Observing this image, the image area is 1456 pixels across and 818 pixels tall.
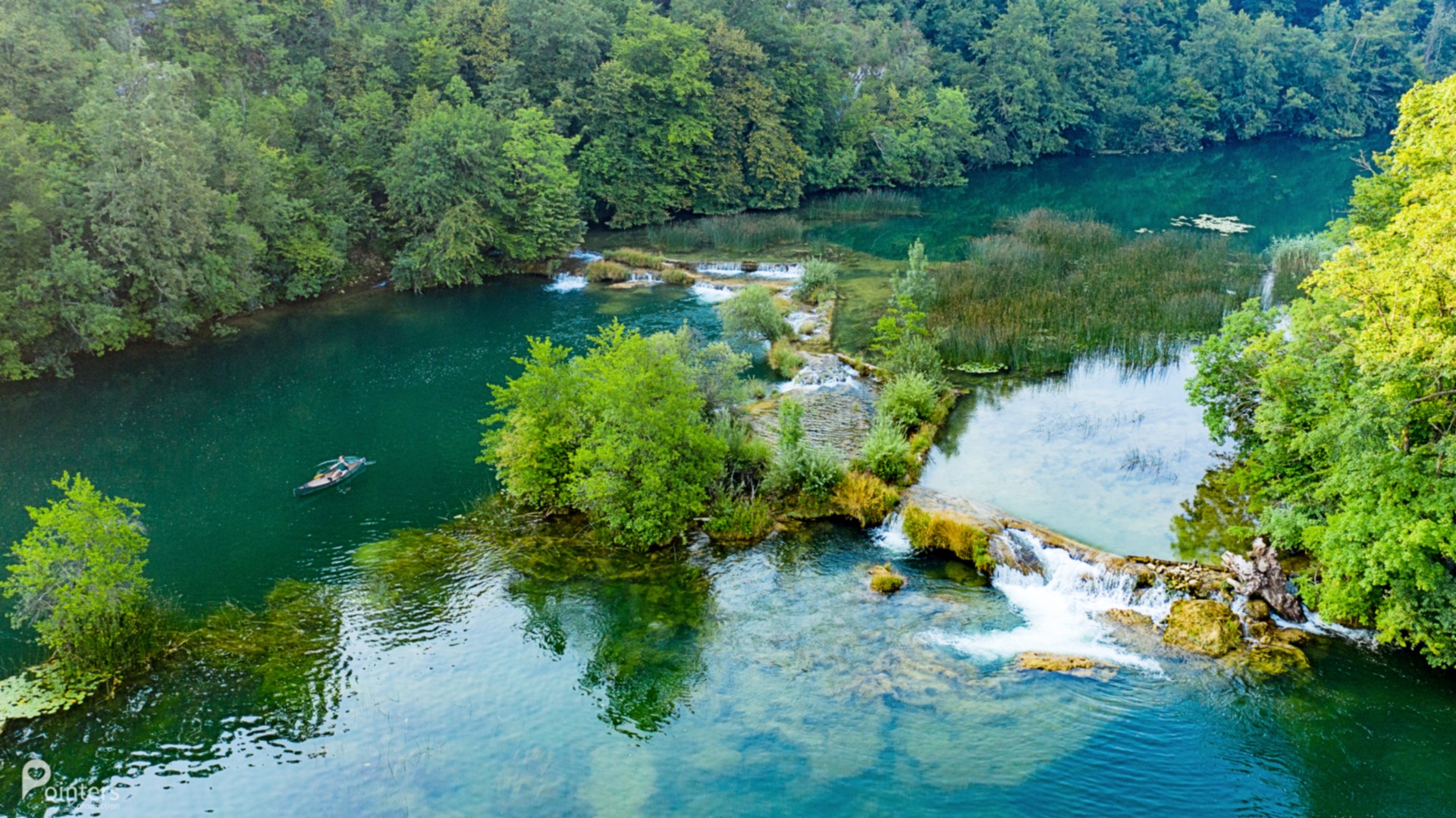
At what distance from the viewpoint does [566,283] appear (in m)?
46.3

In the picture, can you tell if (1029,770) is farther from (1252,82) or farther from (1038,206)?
(1252,82)

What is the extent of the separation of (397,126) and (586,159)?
1114cm

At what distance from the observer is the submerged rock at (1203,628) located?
17.1 m

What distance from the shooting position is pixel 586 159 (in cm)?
5450

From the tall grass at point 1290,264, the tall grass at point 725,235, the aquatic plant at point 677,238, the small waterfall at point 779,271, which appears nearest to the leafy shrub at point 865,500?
the tall grass at point 1290,264

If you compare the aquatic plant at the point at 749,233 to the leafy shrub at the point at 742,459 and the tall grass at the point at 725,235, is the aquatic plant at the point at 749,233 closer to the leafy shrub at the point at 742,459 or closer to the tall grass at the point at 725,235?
the tall grass at the point at 725,235

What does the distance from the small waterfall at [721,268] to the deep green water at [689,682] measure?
2086 centimetres

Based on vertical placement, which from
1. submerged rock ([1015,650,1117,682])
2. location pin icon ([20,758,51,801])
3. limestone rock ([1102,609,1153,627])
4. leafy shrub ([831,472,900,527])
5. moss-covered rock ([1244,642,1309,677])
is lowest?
location pin icon ([20,758,51,801])

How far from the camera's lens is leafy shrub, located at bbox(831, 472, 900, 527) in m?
22.2

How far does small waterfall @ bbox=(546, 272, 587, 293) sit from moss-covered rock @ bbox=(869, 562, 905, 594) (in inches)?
1134

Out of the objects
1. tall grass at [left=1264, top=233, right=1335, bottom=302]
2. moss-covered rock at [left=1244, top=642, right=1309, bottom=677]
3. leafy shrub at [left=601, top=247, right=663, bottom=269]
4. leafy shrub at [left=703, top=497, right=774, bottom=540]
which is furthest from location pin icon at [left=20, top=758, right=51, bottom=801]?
tall grass at [left=1264, top=233, right=1335, bottom=302]

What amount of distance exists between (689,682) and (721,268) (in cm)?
3180

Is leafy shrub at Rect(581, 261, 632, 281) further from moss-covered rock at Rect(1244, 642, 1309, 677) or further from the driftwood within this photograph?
moss-covered rock at Rect(1244, 642, 1309, 677)

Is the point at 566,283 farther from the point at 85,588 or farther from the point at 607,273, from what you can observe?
the point at 85,588
